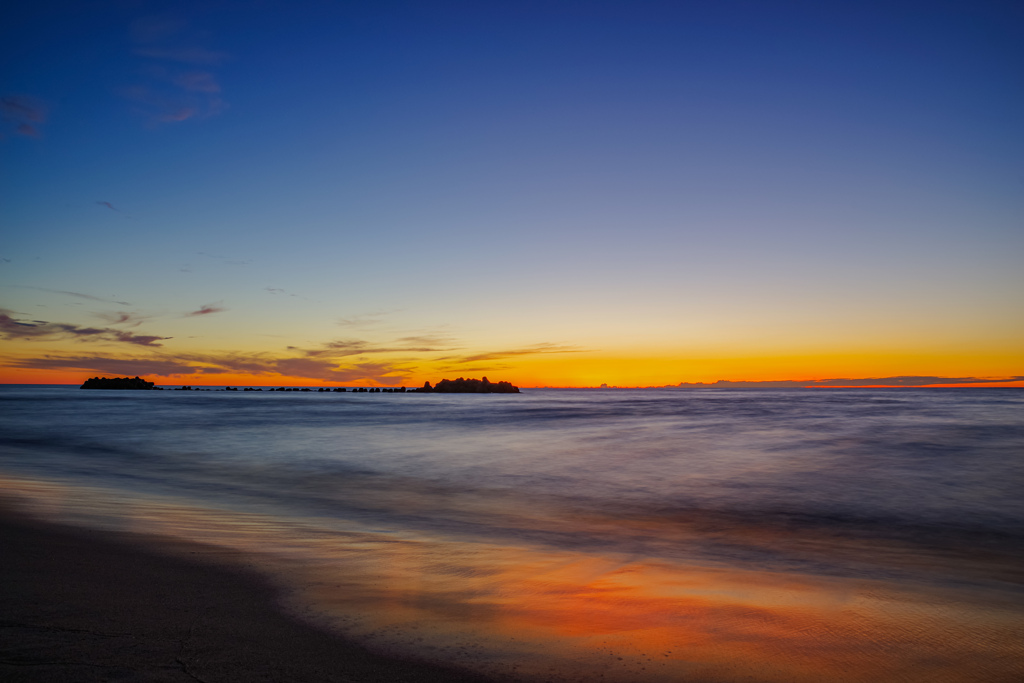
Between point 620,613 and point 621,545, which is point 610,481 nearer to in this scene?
point 621,545

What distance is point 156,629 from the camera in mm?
3100

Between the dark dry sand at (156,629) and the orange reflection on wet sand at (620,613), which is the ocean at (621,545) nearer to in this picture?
the orange reflection on wet sand at (620,613)

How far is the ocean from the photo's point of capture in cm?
338

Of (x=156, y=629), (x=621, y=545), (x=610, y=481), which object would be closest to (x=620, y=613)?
(x=156, y=629)

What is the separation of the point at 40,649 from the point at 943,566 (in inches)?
332

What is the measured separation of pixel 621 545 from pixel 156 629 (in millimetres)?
5292

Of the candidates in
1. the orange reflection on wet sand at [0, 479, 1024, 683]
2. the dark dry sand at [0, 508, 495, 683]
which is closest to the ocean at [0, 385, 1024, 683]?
the orange reflection on wet sand at [0, 479, 1024, 683]

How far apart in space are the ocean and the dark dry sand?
10.8 inches

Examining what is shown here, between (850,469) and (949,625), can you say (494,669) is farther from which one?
(850,469)

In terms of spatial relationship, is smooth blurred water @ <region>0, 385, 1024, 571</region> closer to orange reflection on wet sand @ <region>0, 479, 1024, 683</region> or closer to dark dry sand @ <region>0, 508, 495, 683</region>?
orange reflection on wet sand @ <region>0, 479, 1024, 683</region>

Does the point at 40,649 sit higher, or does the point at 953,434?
the point at 40,649

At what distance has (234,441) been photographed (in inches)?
829

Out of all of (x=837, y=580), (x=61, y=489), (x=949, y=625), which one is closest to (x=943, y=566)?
(x=837, y=580)

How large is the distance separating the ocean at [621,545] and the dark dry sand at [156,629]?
0.28 m
